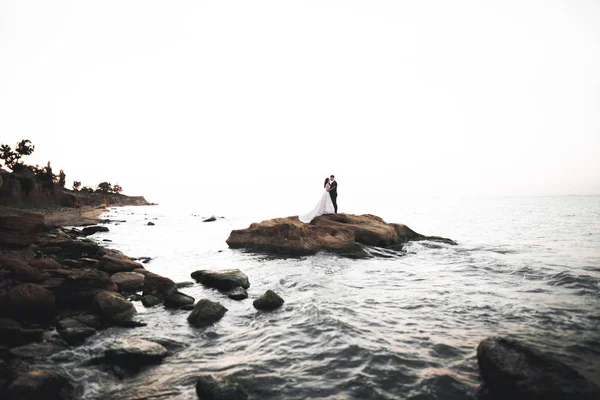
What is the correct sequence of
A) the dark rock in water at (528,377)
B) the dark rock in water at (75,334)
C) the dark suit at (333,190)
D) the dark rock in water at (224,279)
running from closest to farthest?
the dark rock in water at (528,377) → the dark rock in water at (75,334) → the dark rock in water at (224,279) → the dark suit at (333,190)

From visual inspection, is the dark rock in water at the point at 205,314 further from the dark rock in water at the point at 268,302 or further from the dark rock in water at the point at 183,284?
the dark rock in water at the point at 183,284

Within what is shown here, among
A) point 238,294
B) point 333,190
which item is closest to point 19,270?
point 238,294

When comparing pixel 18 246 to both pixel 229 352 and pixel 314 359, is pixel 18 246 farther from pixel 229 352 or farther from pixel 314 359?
pixel 314 359

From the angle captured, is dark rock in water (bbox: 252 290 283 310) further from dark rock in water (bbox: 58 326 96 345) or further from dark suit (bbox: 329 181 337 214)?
dark suit (bbox: 329 181 337 214)

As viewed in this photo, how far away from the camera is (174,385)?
5.41 m

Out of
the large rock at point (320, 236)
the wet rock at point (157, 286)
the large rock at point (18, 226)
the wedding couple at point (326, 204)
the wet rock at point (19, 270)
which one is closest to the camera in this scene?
the wet rock at point (19, 270)

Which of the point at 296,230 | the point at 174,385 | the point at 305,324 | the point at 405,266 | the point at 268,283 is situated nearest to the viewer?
the point at 174,385

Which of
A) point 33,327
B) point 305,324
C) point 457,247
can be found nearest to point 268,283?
point 305,324

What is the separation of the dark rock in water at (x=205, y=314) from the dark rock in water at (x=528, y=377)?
21.4ft

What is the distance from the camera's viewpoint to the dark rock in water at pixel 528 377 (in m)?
4.61

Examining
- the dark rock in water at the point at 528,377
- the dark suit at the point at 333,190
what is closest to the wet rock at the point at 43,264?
the dark rock in water at the point at 528,377

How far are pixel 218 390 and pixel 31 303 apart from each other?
653cm

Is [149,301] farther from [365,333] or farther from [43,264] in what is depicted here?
[365,333]

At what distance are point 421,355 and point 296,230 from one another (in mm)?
14366
